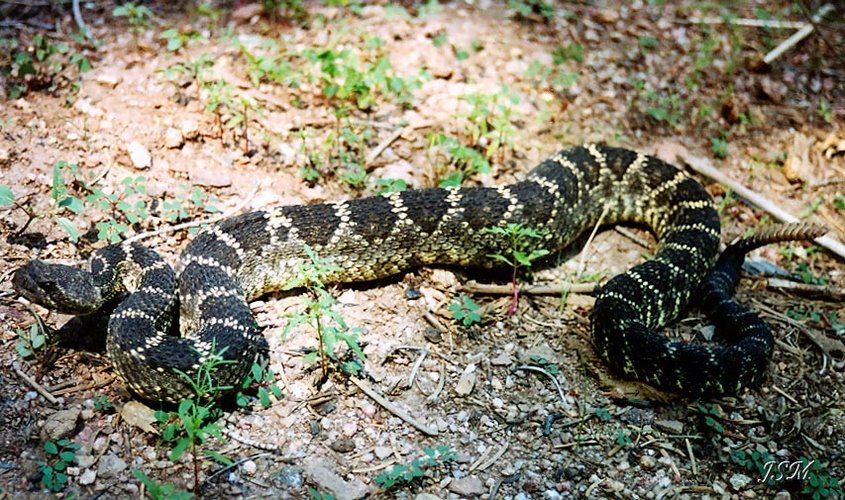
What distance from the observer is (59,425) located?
16.2ft

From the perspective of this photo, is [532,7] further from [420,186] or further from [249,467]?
[249,467]

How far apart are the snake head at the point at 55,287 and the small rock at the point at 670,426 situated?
444 cm

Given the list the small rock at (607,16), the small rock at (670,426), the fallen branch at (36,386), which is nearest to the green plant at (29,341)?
the fallen branch at (36,386)

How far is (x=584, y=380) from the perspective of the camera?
6012mm

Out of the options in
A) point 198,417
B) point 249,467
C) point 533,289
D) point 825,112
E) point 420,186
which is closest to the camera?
point 198,417

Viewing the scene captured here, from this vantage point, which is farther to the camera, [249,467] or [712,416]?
[712,416]

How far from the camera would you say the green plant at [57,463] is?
15.1ft

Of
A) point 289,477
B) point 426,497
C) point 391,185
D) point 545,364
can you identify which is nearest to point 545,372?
point 545,364

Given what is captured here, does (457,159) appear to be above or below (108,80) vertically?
below

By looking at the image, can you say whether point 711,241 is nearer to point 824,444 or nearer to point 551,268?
point 551,268

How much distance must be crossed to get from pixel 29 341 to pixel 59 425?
2.85 feet

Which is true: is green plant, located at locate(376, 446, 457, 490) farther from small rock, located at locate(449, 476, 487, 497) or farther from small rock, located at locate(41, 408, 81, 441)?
small rock, located at locate(41, 408, 81, 441)

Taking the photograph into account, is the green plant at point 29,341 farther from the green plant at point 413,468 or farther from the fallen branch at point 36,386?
the green plant at point 413,468
